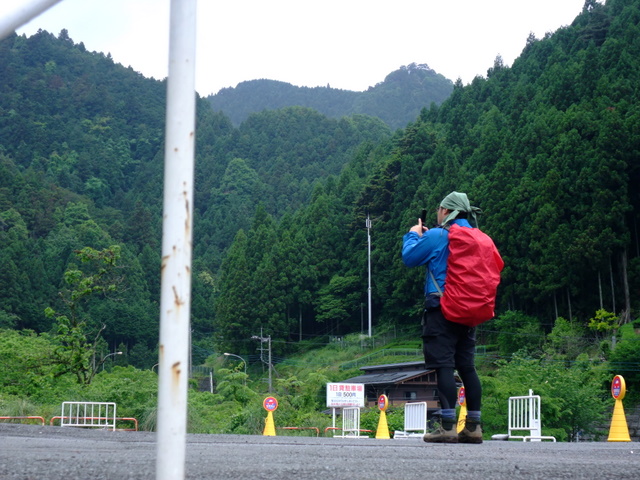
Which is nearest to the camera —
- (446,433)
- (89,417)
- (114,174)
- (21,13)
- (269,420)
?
(21,13)

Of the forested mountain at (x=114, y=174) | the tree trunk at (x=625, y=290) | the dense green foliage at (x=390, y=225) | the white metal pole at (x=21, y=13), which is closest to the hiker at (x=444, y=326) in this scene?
the white metal pole at (x=21, y=13)

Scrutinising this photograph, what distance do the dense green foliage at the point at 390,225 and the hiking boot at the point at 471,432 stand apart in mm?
12897

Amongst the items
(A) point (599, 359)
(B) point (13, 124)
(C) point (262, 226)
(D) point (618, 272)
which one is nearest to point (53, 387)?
(A) point (599, 359)

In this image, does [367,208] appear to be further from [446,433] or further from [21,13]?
[21,13]

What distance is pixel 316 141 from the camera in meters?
140

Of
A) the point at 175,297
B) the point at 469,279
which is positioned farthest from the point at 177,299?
the point at 469,279

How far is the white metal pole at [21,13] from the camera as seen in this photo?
4.66ft

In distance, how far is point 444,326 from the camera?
4.62 metres


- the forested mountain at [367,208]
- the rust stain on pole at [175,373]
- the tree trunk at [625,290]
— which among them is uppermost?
the forested mountain at [367,208]

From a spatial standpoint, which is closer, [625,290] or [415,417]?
[415,417]

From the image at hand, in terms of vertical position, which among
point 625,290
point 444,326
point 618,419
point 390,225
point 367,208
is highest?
point 367,208

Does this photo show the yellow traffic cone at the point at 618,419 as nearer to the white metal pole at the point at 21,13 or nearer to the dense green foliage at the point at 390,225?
the dense green foliage at the point at 390,225

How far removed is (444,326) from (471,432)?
0.77 metres

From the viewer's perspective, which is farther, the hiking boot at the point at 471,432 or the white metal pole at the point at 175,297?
the hiking boot at the point at 471,432
